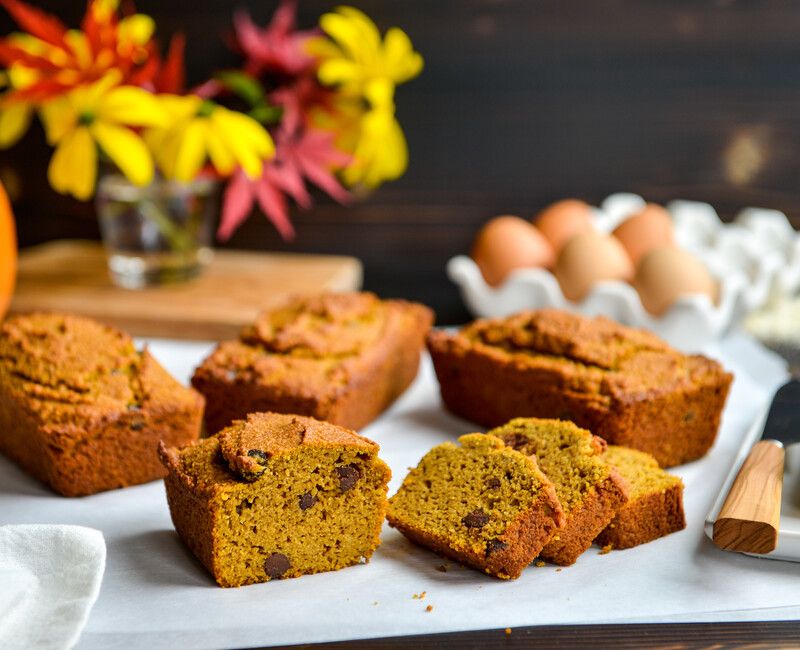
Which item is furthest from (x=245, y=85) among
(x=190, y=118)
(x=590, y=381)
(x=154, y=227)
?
(x=590, y=381)

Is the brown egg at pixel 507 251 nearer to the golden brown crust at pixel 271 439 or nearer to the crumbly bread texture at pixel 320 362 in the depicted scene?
the crumbly bread texture at pixel 320 362

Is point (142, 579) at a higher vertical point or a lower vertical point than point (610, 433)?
lower

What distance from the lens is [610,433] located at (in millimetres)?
2416

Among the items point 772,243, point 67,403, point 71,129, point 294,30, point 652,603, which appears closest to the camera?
point 652,603

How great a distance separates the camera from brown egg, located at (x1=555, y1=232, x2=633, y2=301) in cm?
331

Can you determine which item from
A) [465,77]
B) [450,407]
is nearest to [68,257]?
[465,77]

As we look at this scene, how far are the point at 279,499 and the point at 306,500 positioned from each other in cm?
5

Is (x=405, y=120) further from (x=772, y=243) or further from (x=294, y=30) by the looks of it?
(x=772, y=243)

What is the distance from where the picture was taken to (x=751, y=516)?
191 cm

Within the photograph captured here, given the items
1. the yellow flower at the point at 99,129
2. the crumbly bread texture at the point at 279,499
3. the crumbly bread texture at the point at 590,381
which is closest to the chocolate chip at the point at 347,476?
the crumbly bread texture at the point at 279,499

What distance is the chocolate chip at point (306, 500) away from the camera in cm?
193

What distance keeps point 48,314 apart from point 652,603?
5.97 feet

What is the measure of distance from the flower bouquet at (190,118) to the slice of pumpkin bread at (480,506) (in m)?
1.52

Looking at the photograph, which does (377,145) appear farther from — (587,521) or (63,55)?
(587,521)
